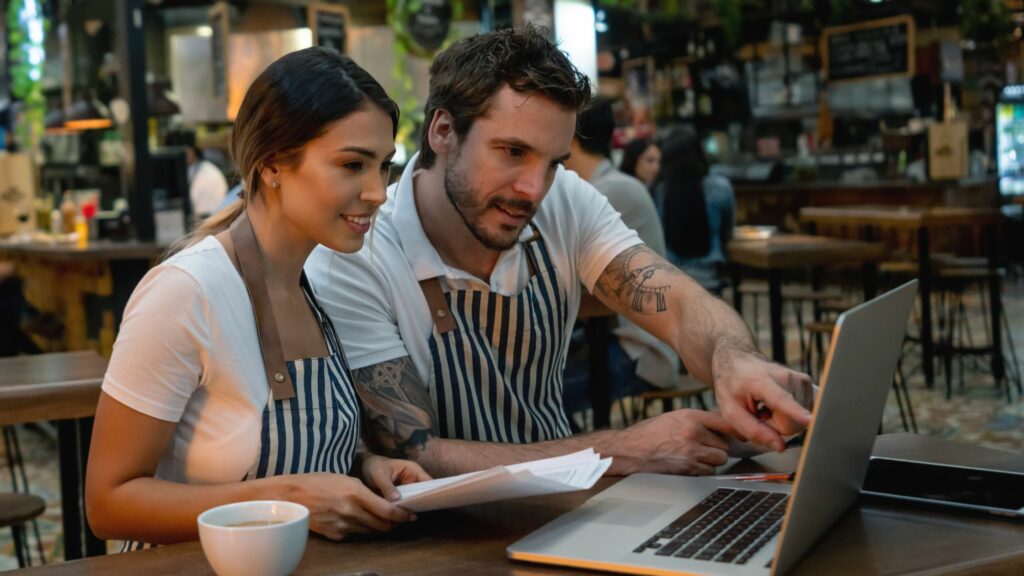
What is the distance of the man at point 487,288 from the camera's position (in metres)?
1.87

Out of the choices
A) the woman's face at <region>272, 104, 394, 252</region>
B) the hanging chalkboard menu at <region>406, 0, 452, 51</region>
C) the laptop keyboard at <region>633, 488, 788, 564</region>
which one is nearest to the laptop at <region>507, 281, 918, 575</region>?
the laptop keyboard at <region>633, 488, 788, 564</region>

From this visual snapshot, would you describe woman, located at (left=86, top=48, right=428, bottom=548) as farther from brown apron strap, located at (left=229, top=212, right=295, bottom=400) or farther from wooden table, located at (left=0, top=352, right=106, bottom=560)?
wooden table, located at (left=0, top=352, right=106, bottom=560)

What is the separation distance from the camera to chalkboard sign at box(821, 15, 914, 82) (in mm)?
11055

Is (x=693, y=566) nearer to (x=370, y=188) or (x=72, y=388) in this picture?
(x=370, y=188)

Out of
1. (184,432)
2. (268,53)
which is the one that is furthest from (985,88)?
(184,432)

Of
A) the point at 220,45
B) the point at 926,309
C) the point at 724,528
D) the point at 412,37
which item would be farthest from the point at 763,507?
the point at 220,45

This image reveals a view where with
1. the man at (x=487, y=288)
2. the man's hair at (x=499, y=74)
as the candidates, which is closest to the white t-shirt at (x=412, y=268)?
the man at (x=487, y=288)

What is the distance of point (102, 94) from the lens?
1005 cm

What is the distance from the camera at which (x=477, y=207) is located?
2.07m

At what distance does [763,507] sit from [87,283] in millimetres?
5654

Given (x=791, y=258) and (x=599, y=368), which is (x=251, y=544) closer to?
(x=599, y=368)

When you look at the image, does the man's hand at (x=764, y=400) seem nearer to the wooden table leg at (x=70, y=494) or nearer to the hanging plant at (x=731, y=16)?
the wooden table leg at (x=70, y=494)

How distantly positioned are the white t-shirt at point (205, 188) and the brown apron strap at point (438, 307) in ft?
24.0

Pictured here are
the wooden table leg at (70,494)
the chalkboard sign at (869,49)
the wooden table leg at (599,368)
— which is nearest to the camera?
the wooden table leg at (70,494)
